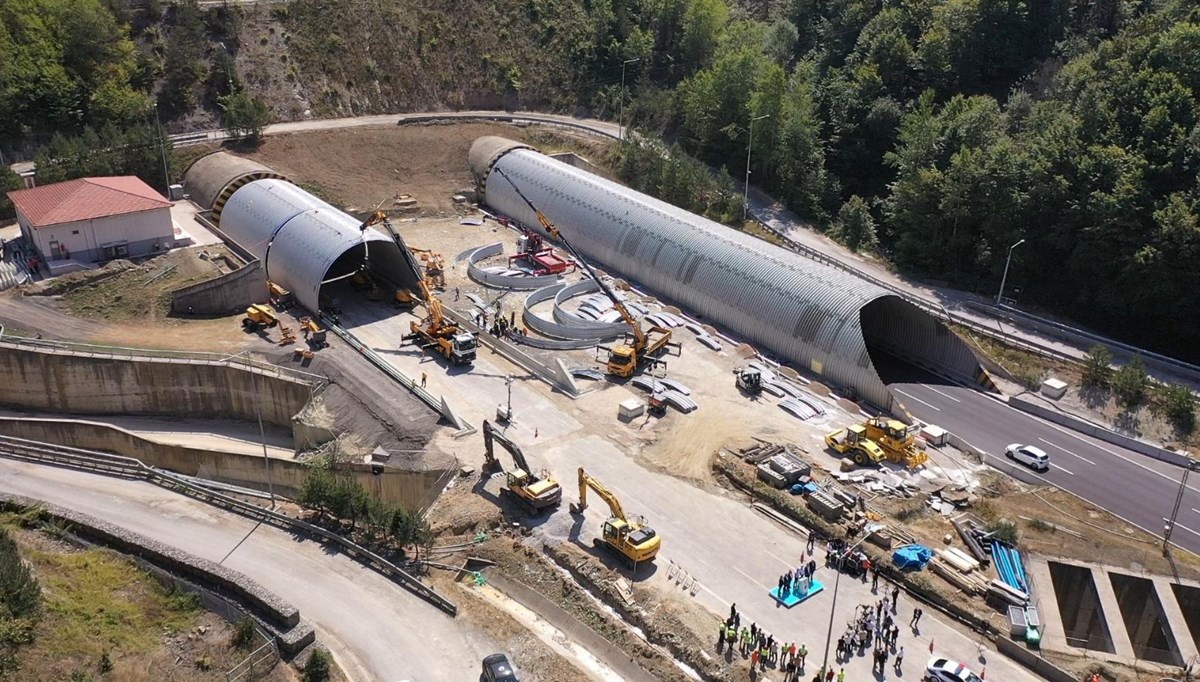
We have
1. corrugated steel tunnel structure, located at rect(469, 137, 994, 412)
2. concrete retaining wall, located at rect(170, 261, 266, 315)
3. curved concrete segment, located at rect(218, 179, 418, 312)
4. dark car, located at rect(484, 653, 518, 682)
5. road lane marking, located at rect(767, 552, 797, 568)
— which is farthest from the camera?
concrete retaining wall, located at rect(170, 261, 266, 315)

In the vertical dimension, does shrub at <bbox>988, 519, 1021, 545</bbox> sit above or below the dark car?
above

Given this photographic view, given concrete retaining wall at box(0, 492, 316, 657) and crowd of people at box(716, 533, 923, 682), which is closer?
concrete retaining wall at box(0, 492, 316, 657)

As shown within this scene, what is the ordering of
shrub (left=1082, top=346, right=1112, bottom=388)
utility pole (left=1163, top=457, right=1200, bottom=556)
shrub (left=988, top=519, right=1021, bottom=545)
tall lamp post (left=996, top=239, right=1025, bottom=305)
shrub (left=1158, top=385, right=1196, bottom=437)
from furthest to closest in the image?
tall lamp post (left=996, top=239, right=1025, bottom=305)
shrub (left=1082, top=346, right=1112, bottom=388)
shrub (left=1158, top=385, right=1196, bottom=437)
utility pole (left=1163, top=457, right=1200, bottom=556)
shrub (left=988, top=519, right=1021, bottom=545)

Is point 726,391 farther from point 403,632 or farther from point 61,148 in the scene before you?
point 61,148

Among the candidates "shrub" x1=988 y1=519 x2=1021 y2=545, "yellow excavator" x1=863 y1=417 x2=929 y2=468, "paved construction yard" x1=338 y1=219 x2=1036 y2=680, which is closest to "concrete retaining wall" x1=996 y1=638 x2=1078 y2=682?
"paved construction yard" x1=338 y1=219 x2=1036 y2=680

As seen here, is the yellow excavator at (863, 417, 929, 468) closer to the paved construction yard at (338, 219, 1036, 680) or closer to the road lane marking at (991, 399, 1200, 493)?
the paved construction yard at (338, 219, 1036, 680)

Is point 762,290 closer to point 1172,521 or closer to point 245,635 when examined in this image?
point 1172,521

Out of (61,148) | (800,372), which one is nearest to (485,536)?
(800,372)
